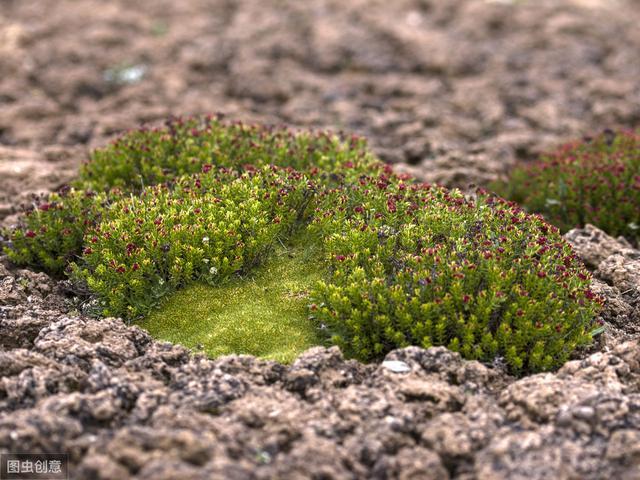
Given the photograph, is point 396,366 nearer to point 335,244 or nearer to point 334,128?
point 335,244

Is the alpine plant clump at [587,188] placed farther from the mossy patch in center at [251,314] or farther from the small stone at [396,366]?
the small stone at [396,366]

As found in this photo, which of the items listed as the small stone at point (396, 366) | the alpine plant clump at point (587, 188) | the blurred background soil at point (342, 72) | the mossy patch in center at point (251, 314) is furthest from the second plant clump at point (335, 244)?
the blurred background soil at point (342, 72)

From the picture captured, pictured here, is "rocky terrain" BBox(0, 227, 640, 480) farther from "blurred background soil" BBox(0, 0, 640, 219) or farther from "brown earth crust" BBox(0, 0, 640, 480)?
"blurred background soil" BBox(0, 0, 640, 219)

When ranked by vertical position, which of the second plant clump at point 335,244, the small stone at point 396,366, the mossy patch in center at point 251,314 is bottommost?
the mossy patch in center at point 251,314

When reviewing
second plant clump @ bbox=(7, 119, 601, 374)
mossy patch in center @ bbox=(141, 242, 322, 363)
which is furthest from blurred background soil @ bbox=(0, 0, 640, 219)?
mossy patch in center @ bbox=(141, 242, 322, 363)

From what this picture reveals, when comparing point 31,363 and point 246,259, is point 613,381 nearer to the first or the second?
point 246,259

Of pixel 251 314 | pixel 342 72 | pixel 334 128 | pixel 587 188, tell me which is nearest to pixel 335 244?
pixel 251 314
